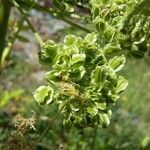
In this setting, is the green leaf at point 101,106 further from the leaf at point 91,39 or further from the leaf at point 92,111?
the leaf at point 91,39

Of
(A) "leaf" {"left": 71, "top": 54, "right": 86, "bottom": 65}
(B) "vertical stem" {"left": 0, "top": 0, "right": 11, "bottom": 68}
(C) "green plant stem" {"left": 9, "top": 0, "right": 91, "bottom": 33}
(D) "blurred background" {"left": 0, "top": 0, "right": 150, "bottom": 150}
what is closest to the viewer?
(A) "leaf" {"left": 71, "top": 54, "right": 86, "bottom": 65}

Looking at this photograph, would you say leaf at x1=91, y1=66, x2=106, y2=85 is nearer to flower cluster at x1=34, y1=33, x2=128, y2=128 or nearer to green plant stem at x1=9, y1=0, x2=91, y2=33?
flower cluster at x1=34, y1=33, x2=128, y2=128

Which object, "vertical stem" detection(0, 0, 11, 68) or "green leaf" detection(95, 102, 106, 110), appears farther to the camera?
"vertical stem" detection(0, 0, 11, 68)

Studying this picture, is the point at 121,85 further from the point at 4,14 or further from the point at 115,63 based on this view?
the point at 4,14

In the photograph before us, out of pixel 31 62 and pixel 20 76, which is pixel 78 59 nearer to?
pixel 20 76

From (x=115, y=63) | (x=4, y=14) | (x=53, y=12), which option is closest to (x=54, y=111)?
(x=4, y=14)

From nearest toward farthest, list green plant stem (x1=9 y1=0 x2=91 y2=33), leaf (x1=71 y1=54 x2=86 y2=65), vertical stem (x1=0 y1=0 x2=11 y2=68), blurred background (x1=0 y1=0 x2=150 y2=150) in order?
leaf (x1=71 y1=54 x2=86 y2=65) → green plant stem (x1=9 y1=0 x2=91 y2=33) → vertical stem (x1=0 y1=0 x2=11 y2=68) → blurred background (x1=0 y1=0 x2=150 y2=150)

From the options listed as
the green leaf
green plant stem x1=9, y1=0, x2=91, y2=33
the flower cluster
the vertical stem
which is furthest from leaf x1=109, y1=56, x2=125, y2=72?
the vertical stem

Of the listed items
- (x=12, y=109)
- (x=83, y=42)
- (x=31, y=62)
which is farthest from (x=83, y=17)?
(x=31, y=62)

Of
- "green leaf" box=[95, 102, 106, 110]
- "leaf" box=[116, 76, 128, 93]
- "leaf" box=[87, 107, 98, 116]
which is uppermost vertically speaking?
"leaf" box=[116, 76, 128, 93]
